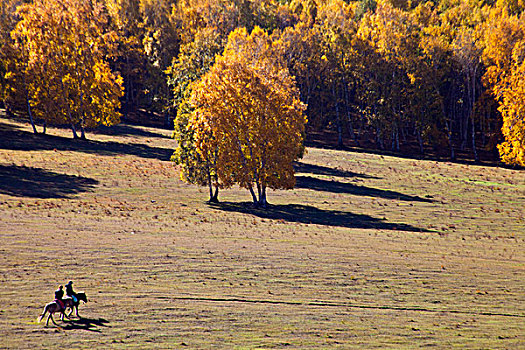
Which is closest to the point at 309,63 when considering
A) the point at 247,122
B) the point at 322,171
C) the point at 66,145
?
the point at 322,171

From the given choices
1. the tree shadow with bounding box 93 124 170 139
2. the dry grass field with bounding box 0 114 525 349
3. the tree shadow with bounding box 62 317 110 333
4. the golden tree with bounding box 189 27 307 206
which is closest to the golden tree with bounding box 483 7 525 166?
the dry grass field with bounding box 0 114 525 349

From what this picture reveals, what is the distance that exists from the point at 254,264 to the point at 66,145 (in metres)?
57.0

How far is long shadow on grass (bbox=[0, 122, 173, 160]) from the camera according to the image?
241 ft

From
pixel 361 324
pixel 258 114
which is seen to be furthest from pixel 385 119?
pixel 361 324

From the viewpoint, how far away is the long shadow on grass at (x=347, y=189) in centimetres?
5931

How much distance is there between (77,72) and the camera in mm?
78375

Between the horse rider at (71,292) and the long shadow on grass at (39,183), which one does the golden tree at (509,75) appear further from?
the horse rider at (71,292)

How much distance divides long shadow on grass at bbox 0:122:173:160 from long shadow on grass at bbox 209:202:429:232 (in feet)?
92.2

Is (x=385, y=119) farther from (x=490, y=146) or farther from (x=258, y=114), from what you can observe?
(x=258, y=114)

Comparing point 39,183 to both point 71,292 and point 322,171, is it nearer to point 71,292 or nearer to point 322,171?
point 71,292

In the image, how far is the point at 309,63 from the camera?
10444 centimetres

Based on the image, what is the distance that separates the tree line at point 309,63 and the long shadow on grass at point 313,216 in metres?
28.0

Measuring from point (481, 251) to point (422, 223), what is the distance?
10377 mm

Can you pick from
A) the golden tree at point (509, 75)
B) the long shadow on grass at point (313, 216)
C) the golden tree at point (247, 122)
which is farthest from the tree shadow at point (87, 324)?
the golden tree at point (509, 75)
